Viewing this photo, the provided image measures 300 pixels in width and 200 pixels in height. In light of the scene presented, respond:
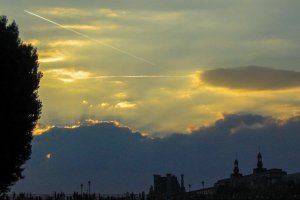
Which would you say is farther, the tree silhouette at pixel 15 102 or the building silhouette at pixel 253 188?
the building silhouette at pixel 253 188

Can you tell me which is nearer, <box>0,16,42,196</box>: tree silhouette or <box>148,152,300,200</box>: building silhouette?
<box>0,16,42,196</box>: tree silhouette

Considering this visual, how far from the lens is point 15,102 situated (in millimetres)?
39719

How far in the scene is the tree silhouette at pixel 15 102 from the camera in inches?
1539

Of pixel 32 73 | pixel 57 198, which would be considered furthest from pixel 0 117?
pixel 57 198

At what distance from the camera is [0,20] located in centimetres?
4200

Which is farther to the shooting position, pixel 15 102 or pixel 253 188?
pixel 253 188

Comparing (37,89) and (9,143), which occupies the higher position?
(37,89)

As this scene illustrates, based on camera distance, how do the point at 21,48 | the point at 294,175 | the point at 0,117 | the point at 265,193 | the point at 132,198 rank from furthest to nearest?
the point at 294,175
the point at 265,193
the point at 132,198
the point at 21,48
the point at 0,117

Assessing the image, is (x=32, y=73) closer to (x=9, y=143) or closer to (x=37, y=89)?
(x=37, y=89)

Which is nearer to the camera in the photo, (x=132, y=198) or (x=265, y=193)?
(x=132, y=198)

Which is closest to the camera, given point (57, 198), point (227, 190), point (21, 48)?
point (21, 48)

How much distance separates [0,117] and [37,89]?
514 cm

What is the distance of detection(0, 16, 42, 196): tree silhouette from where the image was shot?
39094 millimetres

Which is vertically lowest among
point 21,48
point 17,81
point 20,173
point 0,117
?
point 20,173
